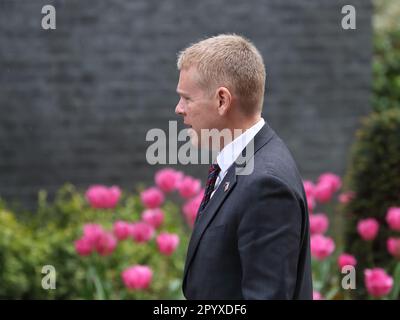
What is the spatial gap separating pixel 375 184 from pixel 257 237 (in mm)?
2935

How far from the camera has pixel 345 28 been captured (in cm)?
667

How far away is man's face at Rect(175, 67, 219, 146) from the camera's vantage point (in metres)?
2.10

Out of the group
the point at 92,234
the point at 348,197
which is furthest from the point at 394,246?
the point at 92,234

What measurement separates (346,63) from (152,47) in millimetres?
1646

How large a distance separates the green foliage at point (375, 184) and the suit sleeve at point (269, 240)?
2.83 m

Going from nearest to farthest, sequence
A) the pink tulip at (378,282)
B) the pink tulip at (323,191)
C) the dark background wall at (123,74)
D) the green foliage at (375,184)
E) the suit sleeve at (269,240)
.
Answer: the suit sleeve at (269,240) → the pink tulip at (378,282) → the green foliage at (375,184) → the pink tulip at (323,191) → the dark background wall at (123,74)

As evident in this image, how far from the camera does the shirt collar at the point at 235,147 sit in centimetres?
212

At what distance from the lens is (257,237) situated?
1.92 m

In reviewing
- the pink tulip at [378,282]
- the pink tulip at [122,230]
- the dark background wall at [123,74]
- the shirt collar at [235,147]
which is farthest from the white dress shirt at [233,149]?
the dark background wall at [123,74]

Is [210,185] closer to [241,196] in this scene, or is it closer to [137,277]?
[241,196]

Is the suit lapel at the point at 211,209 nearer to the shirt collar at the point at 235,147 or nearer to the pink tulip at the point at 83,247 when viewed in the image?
the shirt collar at the point at 235,147

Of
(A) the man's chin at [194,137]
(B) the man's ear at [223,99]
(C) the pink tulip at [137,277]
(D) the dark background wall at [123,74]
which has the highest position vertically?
(D) the dark background wall at [123,74]
